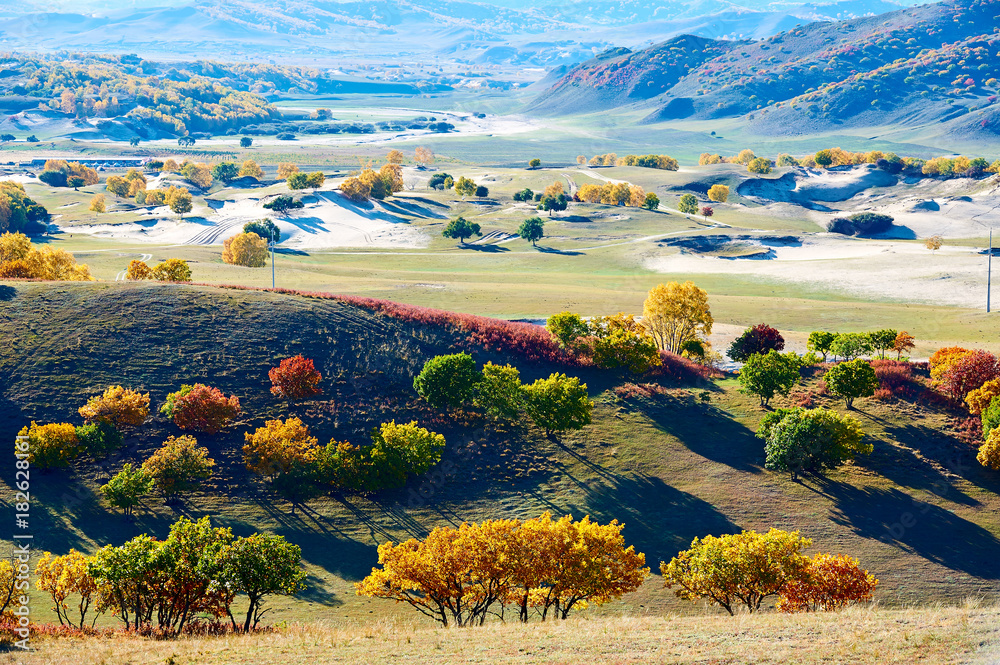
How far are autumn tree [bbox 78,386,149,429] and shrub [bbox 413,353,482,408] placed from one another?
19.7m

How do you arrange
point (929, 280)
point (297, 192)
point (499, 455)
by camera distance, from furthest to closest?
point (297, 192) < point (929, 280) < point (499, 455)

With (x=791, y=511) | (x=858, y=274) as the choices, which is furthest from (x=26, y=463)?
(x=858, y=274)

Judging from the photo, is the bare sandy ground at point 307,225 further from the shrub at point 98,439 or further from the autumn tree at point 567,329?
the shrub at point 98,439

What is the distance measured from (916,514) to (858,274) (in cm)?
8724

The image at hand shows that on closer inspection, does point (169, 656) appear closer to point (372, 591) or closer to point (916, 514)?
point (372, 591)

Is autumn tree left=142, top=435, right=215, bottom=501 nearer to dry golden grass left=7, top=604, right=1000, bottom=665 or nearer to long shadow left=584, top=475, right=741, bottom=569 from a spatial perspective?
dry golden grass left=7, top=604, right=1000, bottom=665

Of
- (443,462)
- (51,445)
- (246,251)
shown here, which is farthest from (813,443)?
(246,251)

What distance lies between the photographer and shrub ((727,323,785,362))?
74.1 metres

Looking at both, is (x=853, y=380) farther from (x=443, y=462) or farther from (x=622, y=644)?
(x=622, y=644)

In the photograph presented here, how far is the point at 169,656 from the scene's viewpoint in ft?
96.8

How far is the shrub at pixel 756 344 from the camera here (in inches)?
2918

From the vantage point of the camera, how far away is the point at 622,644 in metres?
30.6

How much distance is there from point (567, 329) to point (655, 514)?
23757mm

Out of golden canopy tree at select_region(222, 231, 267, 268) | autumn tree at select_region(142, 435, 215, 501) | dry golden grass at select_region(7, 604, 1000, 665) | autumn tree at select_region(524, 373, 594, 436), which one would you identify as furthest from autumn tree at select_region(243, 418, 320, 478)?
golden canopy tree at select_region(222, 231, 267, 268)
